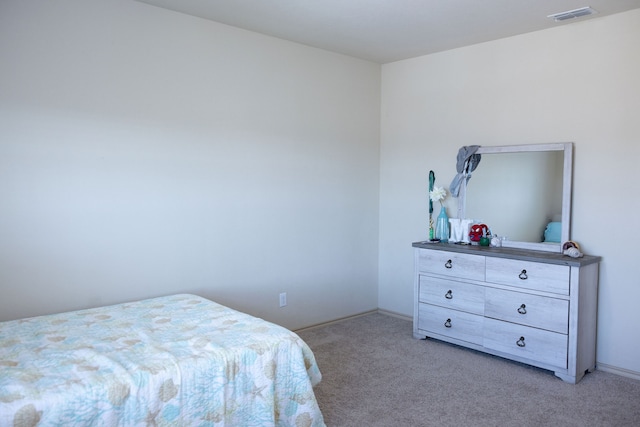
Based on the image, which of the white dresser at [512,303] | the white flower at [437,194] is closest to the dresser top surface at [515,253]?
the white dresser at [512,303]

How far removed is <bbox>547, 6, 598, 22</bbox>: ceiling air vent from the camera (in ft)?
10.2

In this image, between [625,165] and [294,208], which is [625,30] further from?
[294,208]

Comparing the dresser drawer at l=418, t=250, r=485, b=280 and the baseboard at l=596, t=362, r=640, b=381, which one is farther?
the dresser drawer at l=418, t=250, r=485, b=280

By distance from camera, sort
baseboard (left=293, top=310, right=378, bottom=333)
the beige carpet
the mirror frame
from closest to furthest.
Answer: the beige carpet, the mirror frame, baseboard (left=293, top=310, right=378, bottom=333)

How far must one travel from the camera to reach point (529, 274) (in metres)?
3.27

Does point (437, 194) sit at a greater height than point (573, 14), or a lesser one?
lesser

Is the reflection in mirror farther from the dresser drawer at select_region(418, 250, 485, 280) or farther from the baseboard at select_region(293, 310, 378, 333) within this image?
the baseboard at select_region(293, 310, 378, 333)

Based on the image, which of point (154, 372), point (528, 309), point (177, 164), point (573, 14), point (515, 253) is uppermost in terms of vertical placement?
point (573, 14)

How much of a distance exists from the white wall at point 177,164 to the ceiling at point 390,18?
0.20 meters

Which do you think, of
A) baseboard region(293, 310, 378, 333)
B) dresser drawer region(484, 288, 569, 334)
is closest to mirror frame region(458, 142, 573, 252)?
dresser drawer region(484, 288, 569, 334)

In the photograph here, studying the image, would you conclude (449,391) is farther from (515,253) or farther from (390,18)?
(390,18)

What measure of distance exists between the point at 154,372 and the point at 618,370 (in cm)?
310

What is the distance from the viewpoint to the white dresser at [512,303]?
122 inches

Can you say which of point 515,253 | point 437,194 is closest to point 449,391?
point 515,253
